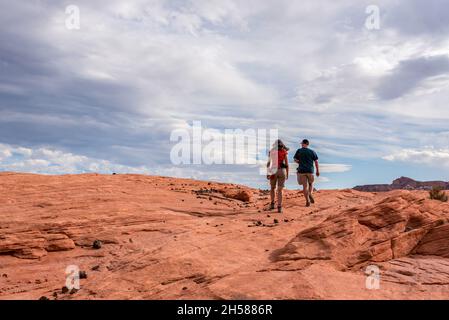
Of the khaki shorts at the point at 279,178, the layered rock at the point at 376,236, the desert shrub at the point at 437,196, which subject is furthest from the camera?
the desert shrub at the point at 437,196

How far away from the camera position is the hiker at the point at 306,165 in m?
17.8

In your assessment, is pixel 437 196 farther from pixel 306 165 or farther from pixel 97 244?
pixel 97 244

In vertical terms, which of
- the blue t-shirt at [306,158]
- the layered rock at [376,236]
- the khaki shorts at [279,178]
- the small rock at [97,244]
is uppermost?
the blue t-shirt at [306,158]

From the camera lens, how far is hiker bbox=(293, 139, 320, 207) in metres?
17.8

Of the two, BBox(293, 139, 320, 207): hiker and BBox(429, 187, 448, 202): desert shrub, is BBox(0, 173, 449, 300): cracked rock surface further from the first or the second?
BBox(429, 187, 448, 202): desert shrub

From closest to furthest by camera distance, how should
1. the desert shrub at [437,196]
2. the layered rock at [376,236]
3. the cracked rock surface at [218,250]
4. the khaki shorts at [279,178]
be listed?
the cracked rock surface at [218,250]
the layered rock at [376,236]
the khaki shorts at [279,178]
the desert shrub at [437,196]

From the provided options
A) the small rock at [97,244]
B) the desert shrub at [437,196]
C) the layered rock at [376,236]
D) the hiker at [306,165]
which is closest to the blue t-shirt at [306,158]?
the hiker at [306,165]

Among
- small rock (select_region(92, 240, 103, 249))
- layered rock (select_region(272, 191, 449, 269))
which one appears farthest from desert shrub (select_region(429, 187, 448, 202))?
small rock (select_region(92, 240, 103, 249))

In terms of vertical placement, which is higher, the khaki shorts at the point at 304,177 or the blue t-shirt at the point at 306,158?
the blue t-shirt at the point at 306,158

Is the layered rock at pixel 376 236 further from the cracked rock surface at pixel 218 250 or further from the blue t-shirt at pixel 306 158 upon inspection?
the blue t-shirt at pixel 306 158

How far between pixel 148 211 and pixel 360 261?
28.6 feet

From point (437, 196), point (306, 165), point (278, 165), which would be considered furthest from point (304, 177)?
point (437, 196)
